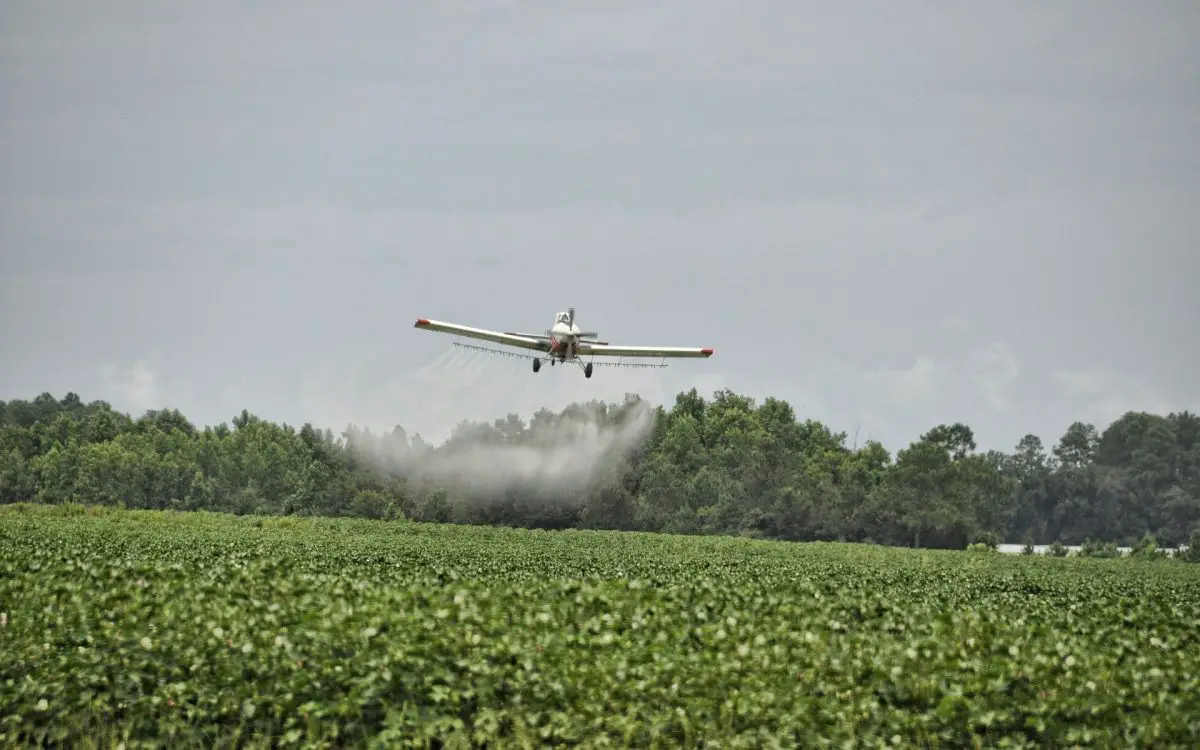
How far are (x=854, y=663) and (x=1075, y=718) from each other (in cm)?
251

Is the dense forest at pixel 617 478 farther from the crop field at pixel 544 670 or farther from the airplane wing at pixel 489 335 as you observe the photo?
the crop field at pixel 544 670

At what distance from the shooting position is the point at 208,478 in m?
146

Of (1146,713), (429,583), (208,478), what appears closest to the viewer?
(1146,713)

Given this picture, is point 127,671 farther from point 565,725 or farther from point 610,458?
point 610,458

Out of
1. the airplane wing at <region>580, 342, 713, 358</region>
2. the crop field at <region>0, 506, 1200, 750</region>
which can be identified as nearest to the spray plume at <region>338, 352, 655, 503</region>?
the airplane wing at <region>580, 342, 713, 358</region>

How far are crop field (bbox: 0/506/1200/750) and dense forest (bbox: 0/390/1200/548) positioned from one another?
293 feet

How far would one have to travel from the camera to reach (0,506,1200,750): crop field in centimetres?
1667

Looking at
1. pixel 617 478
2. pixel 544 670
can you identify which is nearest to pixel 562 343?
pixel 544 670

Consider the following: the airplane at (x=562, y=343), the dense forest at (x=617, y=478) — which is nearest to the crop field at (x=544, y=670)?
the airplane at (x=562, y=343)

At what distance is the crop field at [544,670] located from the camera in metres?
16.7

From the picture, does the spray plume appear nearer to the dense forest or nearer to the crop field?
the dense forest

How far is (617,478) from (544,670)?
99.6 m

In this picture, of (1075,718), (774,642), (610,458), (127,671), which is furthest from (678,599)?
(610,458)

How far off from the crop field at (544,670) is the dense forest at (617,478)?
3518 inches
